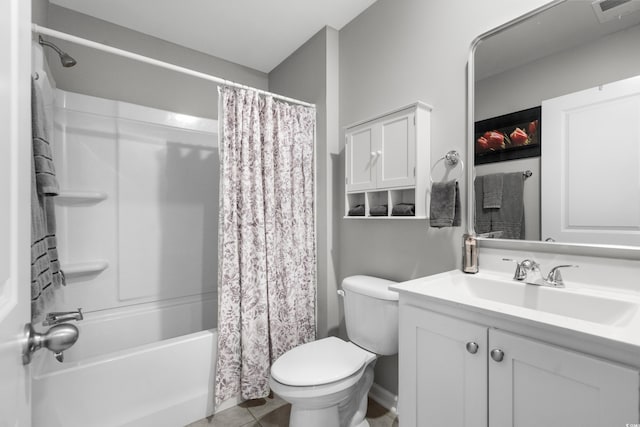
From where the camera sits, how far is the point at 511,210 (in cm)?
130

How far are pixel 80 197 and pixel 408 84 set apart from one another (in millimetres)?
2179

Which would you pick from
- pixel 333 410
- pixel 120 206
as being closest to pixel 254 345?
pixel 333 410

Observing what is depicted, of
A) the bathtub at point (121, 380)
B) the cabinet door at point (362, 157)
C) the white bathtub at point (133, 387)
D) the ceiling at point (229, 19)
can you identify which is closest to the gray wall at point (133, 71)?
the ceiling at point (229, 19)

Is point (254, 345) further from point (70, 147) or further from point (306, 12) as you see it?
point (306, 12)

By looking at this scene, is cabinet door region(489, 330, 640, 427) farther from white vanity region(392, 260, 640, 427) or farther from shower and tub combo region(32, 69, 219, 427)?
shower and tub combo region(32, 69, 219, 427)

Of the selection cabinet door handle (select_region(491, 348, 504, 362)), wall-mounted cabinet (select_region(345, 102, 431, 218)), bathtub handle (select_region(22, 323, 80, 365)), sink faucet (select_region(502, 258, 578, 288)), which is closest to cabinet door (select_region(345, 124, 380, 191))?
wall-mounted cabinet (select_region(345, 102, 431, 218))

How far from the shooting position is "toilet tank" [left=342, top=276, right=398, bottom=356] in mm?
1538

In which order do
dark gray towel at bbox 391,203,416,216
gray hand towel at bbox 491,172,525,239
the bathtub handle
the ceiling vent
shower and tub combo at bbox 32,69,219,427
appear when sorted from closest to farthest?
the bathtub handle
the ceiling vent
gray hand towel at bbox 491,172,525,239
shower and tub combo at bbox 32,69,219,427
dark gray towel at bbox 391,203,416,216

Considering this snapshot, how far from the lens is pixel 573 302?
1.03 metres

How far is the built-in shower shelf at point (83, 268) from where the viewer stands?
194cm

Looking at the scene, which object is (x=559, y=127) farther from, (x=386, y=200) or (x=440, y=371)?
(x=440, y=371)

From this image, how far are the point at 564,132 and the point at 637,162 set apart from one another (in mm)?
241

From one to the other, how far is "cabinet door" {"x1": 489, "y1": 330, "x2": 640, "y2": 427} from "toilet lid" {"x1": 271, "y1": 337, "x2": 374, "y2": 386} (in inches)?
27.1

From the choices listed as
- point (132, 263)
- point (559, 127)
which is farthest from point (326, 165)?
point (132, 263)
